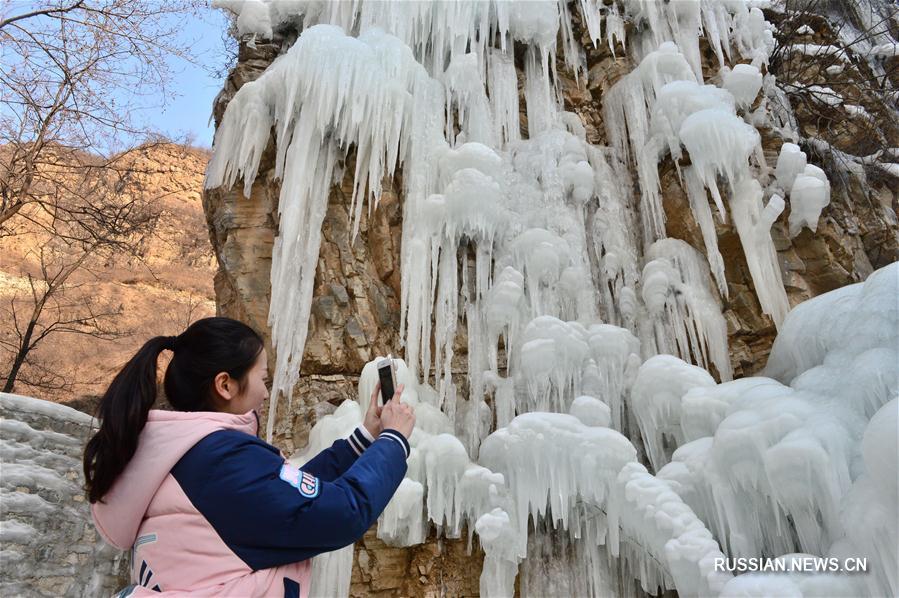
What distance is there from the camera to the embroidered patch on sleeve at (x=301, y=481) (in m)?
1.36

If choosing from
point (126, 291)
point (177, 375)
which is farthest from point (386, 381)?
point (126, 291)

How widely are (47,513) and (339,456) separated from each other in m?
3.12

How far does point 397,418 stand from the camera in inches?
64.2

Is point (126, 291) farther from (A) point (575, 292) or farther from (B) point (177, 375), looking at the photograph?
(B) point (177, 375)

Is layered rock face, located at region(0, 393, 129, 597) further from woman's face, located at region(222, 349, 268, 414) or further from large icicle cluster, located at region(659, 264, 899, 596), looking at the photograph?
large icicle cluster, located at region(659, 264, 899, 596)

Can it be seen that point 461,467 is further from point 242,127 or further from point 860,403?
point 242,127

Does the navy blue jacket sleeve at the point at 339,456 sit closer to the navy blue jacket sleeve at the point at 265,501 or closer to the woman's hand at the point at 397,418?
the woman's hand at the point at 397,418

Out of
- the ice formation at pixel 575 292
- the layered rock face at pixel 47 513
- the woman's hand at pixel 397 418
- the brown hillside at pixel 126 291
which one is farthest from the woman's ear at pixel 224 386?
the brown hillside at pixel 126 291

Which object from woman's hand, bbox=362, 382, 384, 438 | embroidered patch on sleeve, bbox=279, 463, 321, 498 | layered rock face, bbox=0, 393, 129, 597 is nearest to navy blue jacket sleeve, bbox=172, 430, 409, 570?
embroidered patch on sleeve, bbox=279, 463, 321, 498

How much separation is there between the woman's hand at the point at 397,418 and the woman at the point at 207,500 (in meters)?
0.15

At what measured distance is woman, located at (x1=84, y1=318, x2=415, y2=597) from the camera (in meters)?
1.30

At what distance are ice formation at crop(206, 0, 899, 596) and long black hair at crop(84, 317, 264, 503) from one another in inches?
88.6

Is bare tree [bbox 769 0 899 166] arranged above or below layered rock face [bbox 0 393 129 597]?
above

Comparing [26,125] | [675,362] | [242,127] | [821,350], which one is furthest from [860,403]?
[26,125]
